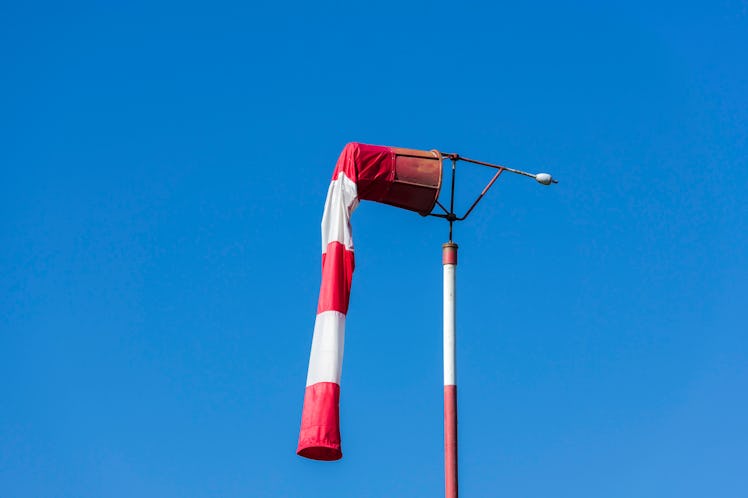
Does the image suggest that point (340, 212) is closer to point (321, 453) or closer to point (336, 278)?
point (336, 278)

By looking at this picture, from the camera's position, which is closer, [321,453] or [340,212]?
[321,453]

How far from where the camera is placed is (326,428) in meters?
17.5

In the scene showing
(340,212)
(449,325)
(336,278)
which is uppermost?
(340,212)

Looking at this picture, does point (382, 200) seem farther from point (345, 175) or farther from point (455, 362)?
point (455, 362)

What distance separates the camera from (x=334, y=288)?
18.9 meters

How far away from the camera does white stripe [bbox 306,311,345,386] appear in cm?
1817

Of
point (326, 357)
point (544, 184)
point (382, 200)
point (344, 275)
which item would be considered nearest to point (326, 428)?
point (326, 357)

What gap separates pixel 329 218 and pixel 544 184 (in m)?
3.99

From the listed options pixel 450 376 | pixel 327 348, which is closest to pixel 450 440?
pixel 450 376

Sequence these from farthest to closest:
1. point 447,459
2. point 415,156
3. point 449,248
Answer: point 415,156, point 449,248, point 447,459

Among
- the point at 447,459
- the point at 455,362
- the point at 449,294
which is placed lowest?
the point at 447,459

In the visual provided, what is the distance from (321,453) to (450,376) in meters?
2.46

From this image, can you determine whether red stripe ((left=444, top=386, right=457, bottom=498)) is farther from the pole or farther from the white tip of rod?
the white tip of rod

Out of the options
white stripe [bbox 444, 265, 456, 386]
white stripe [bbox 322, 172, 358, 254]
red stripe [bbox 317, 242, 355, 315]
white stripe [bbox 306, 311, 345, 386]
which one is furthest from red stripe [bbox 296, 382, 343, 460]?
white stripe [bbox 322, 172, 358, 254]
